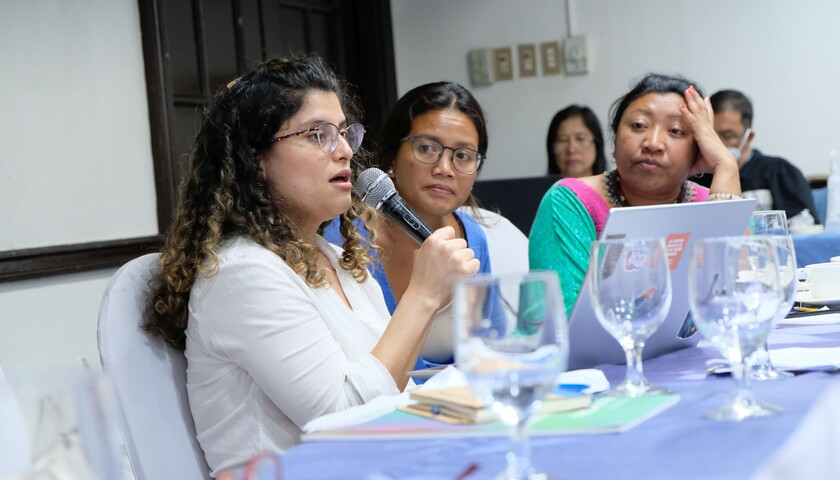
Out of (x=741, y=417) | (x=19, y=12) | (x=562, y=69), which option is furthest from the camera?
(x=562, y=69)

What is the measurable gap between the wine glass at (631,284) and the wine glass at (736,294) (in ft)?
0.19

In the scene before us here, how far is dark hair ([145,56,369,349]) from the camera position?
145 centimetres

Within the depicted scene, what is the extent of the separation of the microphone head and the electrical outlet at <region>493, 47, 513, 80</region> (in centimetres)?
388

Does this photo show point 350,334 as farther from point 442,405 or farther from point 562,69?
point 562,69

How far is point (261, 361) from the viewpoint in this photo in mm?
1322

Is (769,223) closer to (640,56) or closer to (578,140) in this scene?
(578,140)

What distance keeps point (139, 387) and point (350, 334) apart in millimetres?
313

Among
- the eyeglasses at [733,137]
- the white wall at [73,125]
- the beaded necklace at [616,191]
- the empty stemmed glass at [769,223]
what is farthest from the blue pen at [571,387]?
the eyeglasses at [733,137]

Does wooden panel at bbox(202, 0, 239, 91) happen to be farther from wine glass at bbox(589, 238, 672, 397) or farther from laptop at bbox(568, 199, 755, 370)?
wine glass at bbox(589, 238, 672, 397)

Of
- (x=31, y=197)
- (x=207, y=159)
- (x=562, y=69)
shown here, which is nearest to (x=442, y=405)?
(x=207, y=159)

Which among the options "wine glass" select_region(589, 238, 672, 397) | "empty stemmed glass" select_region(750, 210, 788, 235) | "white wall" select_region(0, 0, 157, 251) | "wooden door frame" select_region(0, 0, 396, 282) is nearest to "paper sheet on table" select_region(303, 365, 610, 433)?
"wine glass" select_region(589, 238, 672, 397)

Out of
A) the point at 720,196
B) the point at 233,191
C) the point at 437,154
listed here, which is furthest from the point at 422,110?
the point at 233,191

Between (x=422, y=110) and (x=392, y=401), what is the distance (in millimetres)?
1344

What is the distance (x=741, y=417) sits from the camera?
856 millimetres
